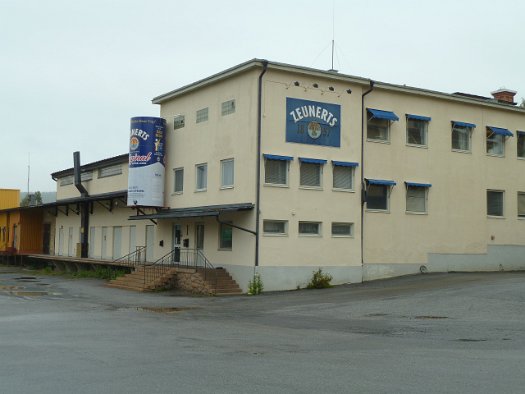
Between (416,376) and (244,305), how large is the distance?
1337cm

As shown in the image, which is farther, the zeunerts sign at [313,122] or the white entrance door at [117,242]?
the white entrance door at [117,242]

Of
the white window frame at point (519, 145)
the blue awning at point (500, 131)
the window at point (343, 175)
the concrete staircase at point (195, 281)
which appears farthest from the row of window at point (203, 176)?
the white window frame at point (519, 145)

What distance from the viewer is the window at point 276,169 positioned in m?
27.1

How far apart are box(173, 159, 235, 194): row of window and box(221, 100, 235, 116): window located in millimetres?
2132

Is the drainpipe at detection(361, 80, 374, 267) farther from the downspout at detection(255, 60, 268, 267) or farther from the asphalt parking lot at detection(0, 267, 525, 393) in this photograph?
the downspout at detection(255, 60, 268, 267)

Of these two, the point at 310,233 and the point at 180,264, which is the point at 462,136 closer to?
the point at 310,233

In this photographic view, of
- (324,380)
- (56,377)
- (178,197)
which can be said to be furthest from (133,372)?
(178,197)

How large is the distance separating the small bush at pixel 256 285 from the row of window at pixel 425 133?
28.3 feet

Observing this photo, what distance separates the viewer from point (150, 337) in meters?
13.6

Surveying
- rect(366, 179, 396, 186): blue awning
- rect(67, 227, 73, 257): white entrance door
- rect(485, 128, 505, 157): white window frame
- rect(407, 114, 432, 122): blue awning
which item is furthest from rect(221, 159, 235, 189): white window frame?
rect(67, 227, 73, 257): white entrance door

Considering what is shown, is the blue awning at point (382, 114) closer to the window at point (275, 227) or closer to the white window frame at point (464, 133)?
the white window frame at point (464, 133)

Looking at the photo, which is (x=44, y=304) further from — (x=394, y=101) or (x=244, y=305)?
(x=394, y=101)

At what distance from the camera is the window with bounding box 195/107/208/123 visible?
101ft

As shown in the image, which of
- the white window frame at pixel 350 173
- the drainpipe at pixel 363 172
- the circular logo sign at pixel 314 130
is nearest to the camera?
the circular logo sign at pixel 314 130
